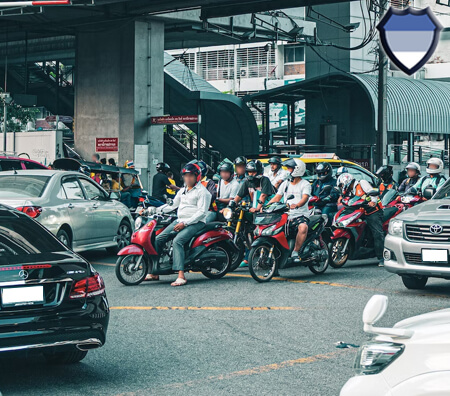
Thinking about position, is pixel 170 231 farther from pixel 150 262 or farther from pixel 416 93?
pixel 416 93

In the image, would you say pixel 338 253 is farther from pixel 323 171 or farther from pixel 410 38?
pixel 410 38

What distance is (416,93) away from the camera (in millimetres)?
38156

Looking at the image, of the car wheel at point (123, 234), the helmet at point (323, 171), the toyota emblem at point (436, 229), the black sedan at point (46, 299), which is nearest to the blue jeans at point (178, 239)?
the toyota emblem at point (436, 229)

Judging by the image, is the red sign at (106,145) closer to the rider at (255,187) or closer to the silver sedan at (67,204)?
the silver sedan at (67,204)

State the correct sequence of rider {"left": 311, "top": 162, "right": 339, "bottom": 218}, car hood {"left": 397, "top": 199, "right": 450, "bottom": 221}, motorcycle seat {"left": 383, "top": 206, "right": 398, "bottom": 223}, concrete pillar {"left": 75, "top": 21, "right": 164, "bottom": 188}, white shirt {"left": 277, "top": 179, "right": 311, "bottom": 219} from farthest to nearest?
concrete pillar {"left": 75, "top": 21, "right": 164, "bottom": 188}, rider {"left": 311, "top": 162, "right": 339, "bottom": 218}, motorcycle seat {"left": 383, "top": 206, "right": 398, "bottom": 223}, white shirt {"left": 277, "top": 179, "right": 311, "bottom": 219}, car hood {"left": 397, "top": 199, "right": 450, "bottom": 221}

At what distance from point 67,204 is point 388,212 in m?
5.54

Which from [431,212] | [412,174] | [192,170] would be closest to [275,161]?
[412,174]

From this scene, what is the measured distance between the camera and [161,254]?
12188 mm

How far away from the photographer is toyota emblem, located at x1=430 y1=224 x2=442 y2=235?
35.1 ft

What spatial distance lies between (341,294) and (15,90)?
107 feet

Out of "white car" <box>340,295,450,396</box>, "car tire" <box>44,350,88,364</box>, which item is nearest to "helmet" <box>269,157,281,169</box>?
"car tire" <box>44,350,88,364</box>

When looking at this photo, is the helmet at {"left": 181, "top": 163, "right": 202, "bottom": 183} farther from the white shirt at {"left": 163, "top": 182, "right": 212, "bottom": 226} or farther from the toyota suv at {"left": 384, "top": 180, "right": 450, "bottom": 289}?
the toyota suv at {"left": 384, "top": 180, "right": 450, "bottom": 289}

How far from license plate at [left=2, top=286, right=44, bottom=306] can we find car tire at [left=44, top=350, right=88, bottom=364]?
1118 mm

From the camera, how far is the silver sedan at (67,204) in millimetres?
13242
